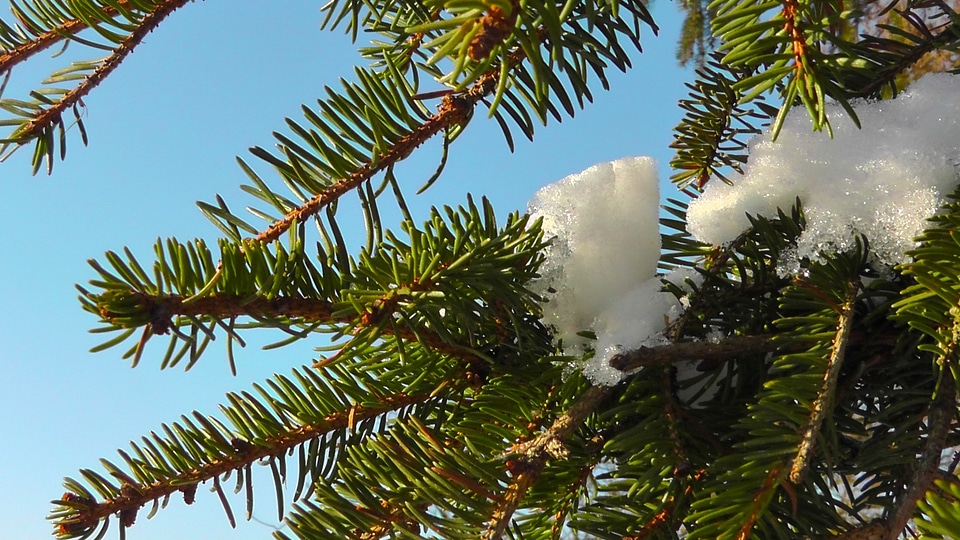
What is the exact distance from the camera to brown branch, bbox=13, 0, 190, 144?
411mm

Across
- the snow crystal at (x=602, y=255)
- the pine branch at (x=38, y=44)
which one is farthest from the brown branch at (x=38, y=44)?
the snow crystal at (x=602, y=255)

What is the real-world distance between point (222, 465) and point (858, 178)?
38cm

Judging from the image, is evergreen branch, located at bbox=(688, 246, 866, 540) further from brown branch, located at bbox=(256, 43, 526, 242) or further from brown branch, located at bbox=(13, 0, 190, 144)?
brown branch, located at bbox=(13, 0, 190, 144)

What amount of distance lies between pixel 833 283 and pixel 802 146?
0.09 m

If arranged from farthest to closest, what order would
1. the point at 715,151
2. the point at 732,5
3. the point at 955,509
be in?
the point at 715,151 < the point at 732,5 < the point at 955,509

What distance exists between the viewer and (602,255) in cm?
39

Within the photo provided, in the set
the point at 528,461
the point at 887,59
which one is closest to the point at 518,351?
the point at 528,461

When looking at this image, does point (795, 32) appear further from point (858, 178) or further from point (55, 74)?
point (55, 74)

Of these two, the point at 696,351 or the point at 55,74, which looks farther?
the point at 55,74

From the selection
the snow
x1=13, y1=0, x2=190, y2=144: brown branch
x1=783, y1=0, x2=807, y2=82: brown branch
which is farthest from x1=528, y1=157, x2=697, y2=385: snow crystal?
x1=13, y1=0, x2=190, y2=144: brown branch

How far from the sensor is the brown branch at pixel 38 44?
1.41ft

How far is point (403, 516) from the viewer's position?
13.5 inches

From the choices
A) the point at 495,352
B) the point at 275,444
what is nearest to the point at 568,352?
the point at 495,352

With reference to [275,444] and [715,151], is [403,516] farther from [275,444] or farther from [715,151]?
[715,151]
